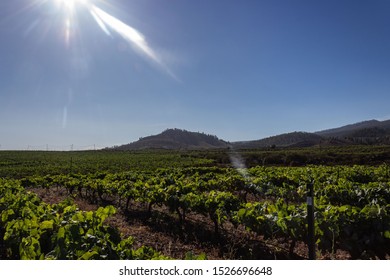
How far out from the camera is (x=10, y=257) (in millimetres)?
5457

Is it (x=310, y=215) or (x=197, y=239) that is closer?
(x=310, y=215)

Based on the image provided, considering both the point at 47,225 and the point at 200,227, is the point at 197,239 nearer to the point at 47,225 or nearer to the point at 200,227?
the point at 200,227

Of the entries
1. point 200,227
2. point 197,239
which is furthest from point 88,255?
point 200,227

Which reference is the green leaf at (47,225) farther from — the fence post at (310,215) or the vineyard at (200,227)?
the fence post at (310,215)

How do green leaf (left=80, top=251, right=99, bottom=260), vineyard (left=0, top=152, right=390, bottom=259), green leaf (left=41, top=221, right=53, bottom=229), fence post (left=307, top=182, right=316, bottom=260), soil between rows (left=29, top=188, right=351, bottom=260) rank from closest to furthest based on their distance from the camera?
green leaf (left=80, top=251, right=99, bottom=260) → fence post (left=307, top=182, right=316, bottom=260) → vineyard (left=0, top=152, right=390, bottom=259) → green leaf (left=41, top=221, right=53, bottom=229) → soil between rows (left=29, top=188, right=351, bottom=260)

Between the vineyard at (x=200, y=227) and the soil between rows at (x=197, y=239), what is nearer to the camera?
the vineyard at (x=200, y=227)

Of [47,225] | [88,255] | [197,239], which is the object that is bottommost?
[197,239]

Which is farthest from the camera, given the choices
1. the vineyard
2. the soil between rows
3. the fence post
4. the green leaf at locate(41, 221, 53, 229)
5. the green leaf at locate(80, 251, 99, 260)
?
the soil between rows

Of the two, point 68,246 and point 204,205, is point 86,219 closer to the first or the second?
point 68,246

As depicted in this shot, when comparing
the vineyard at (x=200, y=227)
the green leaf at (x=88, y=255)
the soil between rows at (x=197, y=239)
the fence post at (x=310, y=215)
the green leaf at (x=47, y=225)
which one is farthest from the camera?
the soil between rows at (x=197, y=239)

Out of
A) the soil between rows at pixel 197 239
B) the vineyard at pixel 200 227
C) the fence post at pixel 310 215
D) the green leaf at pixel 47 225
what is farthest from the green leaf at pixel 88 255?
the fence post at pixel 310 215

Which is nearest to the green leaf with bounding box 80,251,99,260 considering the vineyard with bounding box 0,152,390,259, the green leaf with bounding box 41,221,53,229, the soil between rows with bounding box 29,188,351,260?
the vineyard with bounding box 0,152,390,259

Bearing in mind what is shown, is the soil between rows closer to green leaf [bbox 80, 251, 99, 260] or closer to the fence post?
green leaf [bbox 80, 251, 99, 260]
